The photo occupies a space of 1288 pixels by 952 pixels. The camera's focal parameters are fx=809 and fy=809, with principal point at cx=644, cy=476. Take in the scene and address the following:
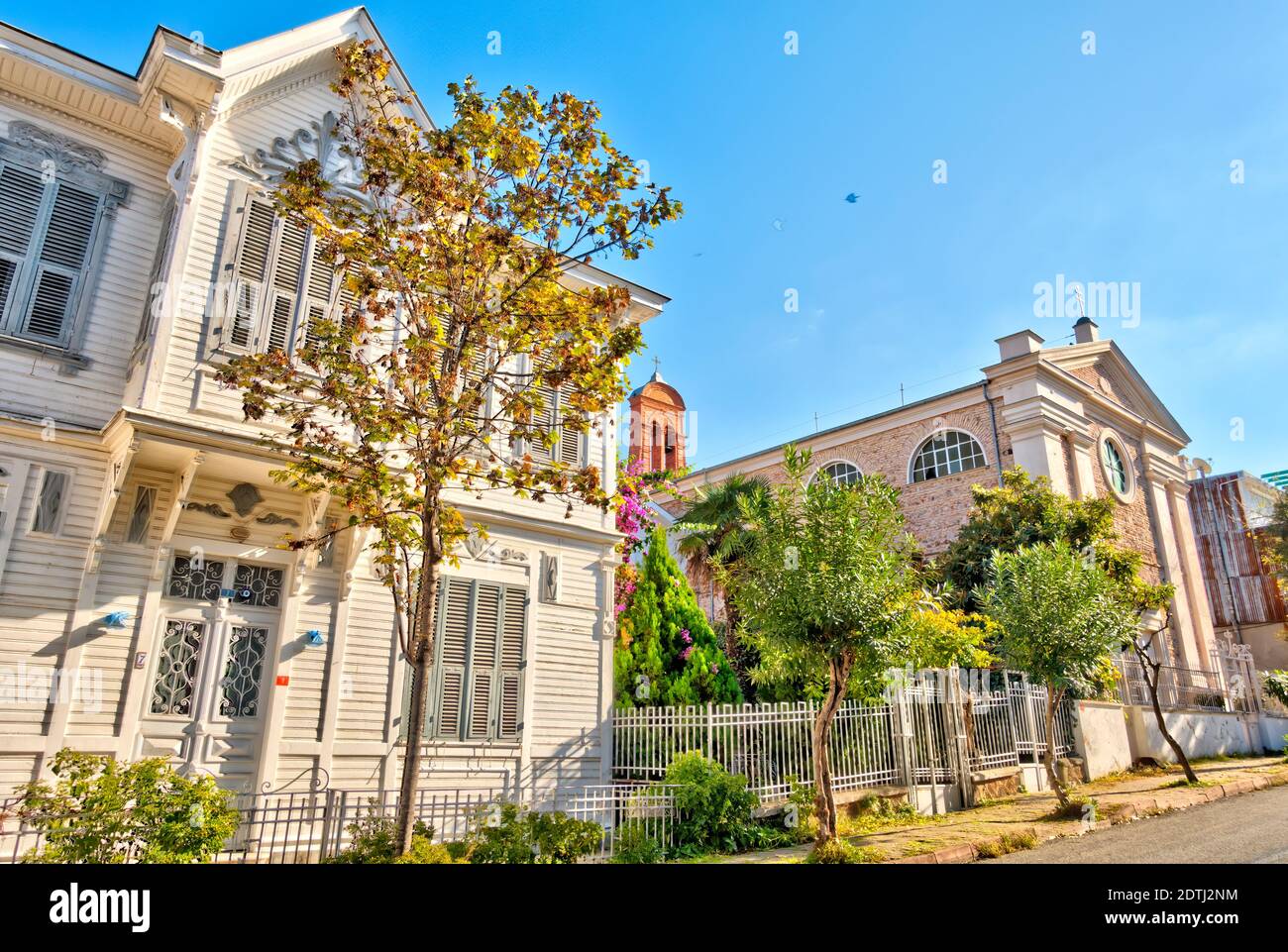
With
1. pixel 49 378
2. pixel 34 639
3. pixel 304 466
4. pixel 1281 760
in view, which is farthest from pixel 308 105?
pixel 1281 760

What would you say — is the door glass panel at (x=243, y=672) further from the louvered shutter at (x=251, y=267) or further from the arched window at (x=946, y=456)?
the arched window at (x=946, y=456)

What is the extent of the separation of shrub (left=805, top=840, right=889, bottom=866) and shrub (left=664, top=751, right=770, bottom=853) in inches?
58.5

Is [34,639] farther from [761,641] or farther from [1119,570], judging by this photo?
[1119,570]

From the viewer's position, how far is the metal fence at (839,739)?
11.6m

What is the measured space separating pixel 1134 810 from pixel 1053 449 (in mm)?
13765

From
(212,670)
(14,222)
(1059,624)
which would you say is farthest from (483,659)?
(1059,624)

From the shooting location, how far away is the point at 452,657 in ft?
36.0

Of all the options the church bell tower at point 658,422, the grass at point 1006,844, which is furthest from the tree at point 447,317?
the church bell tower at point 658,422

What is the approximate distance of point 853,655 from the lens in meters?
9.66

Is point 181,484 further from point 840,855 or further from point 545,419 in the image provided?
point 840,855

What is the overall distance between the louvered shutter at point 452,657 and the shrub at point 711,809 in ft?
9.89

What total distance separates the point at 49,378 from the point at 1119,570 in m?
20.2

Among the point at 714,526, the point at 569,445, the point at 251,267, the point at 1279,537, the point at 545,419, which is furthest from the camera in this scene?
the point at 1279,537

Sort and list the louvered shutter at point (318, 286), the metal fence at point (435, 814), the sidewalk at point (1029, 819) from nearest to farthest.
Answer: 1. the metal fence at point (435, 814)
2. the sidewalk at point (1029, 819)
3. the louvered shutter at point (318, 286)
